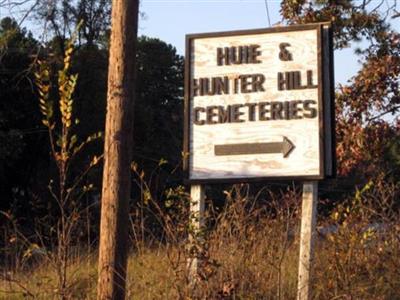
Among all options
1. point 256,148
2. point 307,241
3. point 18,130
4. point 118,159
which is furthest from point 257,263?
point 18,130

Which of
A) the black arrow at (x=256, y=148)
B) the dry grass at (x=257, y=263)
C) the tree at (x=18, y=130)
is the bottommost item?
the dry grass at (x=257, y=263)

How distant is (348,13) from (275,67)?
9.61 ft

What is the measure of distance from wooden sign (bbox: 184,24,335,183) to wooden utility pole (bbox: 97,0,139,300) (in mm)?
1072

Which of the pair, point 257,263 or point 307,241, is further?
point 307,241

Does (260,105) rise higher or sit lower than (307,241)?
higher

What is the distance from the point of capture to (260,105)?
8.66 meters

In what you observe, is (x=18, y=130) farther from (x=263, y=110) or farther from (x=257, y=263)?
(x=257, y=263)

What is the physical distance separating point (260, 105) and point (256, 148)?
434 millimetres

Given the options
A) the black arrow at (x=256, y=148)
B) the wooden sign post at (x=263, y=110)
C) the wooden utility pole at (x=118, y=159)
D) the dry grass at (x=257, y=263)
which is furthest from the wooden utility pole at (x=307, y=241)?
the wooden utility pole at (x=118, y=159)

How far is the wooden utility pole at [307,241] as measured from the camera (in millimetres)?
8242

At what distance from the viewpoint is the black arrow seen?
27.8 ft

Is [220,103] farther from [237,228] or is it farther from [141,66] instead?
[141,66]

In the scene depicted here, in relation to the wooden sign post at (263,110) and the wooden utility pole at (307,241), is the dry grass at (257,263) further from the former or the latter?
the wooden sign post at (263,110)

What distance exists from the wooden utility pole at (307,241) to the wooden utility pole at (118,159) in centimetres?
179
